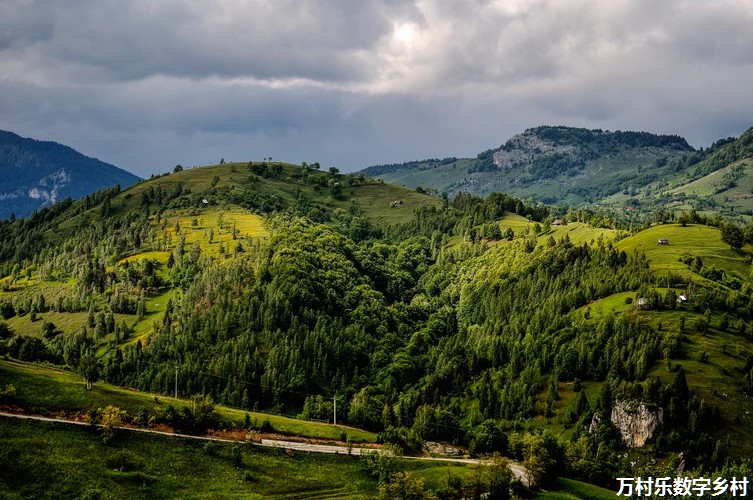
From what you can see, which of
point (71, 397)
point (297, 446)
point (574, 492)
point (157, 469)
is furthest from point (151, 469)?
point (574, 492)

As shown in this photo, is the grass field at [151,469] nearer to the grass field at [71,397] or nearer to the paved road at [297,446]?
the paved road at [297,446]

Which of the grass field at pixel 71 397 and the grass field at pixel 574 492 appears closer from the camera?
Result: the grass field at pixel 71 397

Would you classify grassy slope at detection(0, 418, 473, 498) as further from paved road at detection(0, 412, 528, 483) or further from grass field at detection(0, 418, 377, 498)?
paved road at detection(0, 412, 528, 483)

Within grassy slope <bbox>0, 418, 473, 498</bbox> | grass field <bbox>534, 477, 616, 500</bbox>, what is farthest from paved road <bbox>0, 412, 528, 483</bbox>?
grass field <bbox>534, 477, 616, 500</bbox>

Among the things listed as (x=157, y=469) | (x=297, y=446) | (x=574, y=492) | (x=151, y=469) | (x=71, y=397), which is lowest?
(x=574, y=492)

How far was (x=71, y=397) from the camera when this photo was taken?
131m

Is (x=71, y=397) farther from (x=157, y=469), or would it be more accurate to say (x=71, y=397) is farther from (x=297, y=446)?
(x=297, y=446)

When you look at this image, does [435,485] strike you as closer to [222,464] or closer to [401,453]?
[401,453]

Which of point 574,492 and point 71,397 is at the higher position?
point 71,397

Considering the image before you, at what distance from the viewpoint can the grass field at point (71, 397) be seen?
128m

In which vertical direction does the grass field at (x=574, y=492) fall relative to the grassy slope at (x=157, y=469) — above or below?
below

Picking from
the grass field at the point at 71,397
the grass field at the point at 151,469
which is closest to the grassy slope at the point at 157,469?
the grass field at the point at 151,469

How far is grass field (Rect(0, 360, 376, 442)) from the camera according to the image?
128 meters

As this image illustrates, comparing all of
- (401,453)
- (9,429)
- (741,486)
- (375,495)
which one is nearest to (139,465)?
(9,429)
